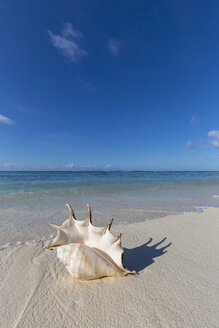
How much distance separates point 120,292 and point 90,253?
0.40m

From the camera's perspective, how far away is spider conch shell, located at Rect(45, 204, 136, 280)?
1.36 metres

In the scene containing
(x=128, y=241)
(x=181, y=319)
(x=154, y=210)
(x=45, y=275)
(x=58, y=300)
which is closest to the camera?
(x=181, y=319)

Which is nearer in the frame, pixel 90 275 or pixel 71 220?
pixel 90 275

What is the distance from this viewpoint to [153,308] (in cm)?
123

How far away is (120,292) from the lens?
4.48 ft

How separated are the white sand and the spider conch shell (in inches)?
5.3

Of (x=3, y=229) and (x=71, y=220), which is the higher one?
(x=71, y=220)

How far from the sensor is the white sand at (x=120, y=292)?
1.16 m

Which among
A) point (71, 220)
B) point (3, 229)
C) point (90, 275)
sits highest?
point (71, 220)

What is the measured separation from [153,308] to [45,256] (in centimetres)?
134

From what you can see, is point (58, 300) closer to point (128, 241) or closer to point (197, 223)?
point (128, 241)

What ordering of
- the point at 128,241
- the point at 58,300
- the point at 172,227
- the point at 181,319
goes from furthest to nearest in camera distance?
the point at 172,227 → the point at 128,241 → the point at 58,300 → the point at 181,319

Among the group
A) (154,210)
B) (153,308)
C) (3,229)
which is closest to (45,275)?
(153,308)

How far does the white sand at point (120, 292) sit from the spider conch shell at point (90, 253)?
135mm
